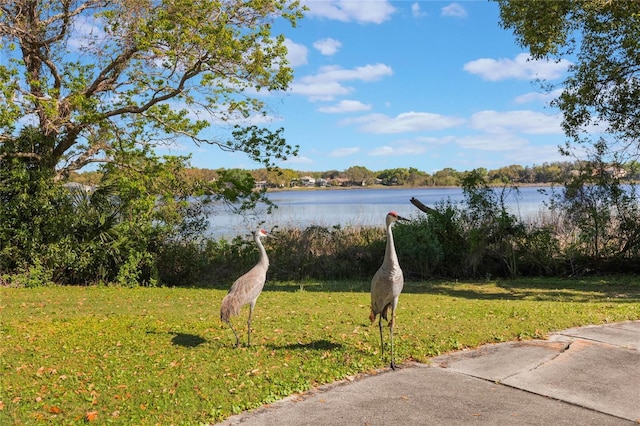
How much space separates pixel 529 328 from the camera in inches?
361

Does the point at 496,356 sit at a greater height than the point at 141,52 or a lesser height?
lesser

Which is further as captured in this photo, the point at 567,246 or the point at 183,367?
the point at 567,246

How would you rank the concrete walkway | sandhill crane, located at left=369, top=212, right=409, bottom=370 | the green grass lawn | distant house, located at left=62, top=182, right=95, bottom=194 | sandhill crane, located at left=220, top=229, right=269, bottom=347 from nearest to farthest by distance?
the concrete walkway → the green grass lawn → sandhill crane, located at left=369, top=212, right=409, bottom=370 → sandhill crane, located at left=220, top=229, right=269, bottom=347 → distant house, located at left=62, top=182, right=95, bottom=194

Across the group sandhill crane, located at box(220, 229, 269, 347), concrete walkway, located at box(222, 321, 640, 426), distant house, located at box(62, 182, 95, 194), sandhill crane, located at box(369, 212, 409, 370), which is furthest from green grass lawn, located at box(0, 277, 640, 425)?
distant house, located at box(62, 182, 95, 194)

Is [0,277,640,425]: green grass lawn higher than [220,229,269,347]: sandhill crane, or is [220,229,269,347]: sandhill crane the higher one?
[220,229,269,347]: sandhill crane

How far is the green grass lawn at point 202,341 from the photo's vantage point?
6062mm

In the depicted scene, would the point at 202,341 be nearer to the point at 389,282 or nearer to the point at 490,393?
the point at 389,282

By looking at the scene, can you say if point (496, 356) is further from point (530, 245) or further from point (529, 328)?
point (530, 245)

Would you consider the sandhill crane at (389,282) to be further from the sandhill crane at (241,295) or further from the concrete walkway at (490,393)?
the sandhill crane at (241,295)

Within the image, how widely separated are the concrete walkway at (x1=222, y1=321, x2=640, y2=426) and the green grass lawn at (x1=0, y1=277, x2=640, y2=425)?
1.25ft

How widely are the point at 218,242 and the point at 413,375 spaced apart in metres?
12.9

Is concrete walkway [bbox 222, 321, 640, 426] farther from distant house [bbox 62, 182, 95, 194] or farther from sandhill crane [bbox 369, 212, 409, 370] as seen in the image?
distant house [bbox 62, 182, 95, 194]

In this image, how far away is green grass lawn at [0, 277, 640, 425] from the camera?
606cm

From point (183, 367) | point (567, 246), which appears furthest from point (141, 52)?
point (567, 246)
